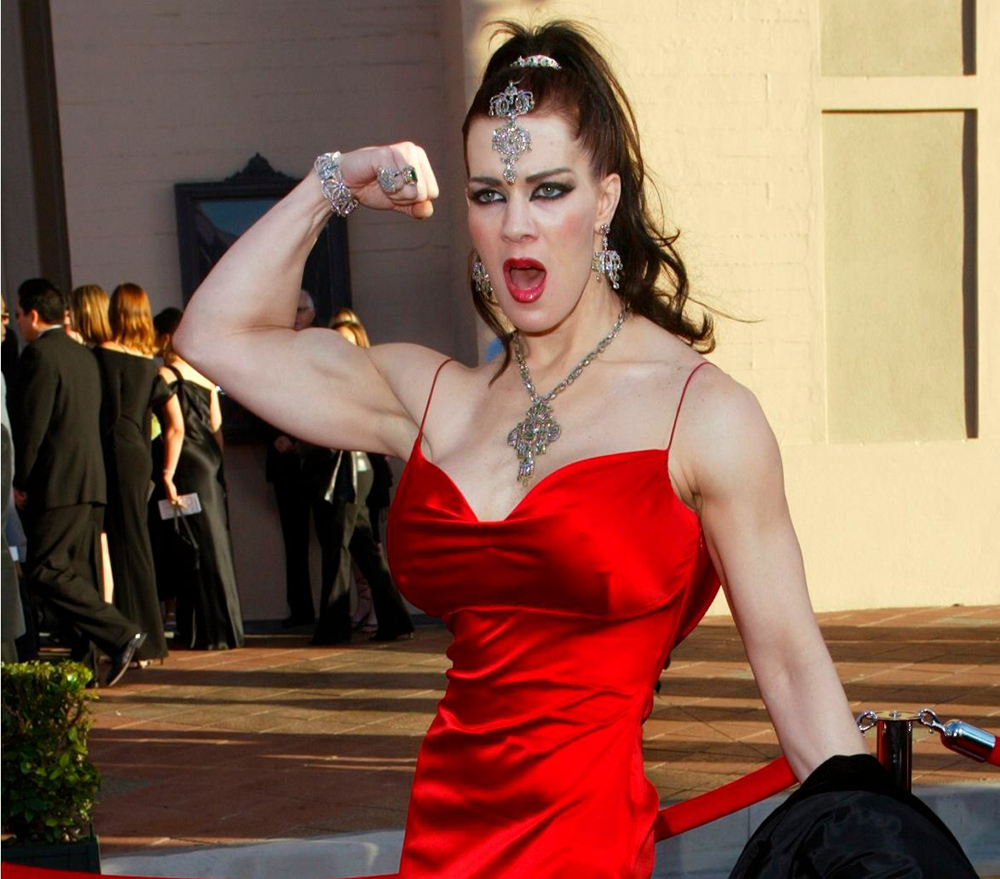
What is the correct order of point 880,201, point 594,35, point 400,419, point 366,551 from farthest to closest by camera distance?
point 880,201 < point 366,551 < point 594,35 < point 400,419

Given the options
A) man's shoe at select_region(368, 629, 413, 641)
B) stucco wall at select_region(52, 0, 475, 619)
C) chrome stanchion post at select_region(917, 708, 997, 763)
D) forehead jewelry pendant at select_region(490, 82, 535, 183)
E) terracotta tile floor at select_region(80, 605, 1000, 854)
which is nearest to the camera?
forehead jewelry pendant at select_region(490, 82, 535, 183)

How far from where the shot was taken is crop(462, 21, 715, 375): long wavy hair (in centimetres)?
233

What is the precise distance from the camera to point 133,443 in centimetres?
812

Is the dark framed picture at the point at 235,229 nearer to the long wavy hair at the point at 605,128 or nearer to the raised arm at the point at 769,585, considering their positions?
the long wavy hair at the point at 605,128

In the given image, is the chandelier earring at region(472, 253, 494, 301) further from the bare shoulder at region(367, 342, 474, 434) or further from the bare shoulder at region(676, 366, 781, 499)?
the bare shoulder at region(676, 366, 781, 499)

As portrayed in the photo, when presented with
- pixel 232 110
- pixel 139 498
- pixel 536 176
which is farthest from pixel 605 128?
pixel 232 110

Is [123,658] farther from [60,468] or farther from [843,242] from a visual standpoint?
[843,242]

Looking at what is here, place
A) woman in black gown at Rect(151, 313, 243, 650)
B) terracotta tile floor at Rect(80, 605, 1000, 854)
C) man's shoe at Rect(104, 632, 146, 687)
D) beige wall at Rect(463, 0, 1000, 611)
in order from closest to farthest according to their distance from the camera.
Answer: terracotta tile floor at Rect(80, 605, 1000, 854) → man's shoe at Rect(104, 632, 146, 687) → woman in black gown at Rect(151, 313, 243, 650) → beige wall at Rect(463, 0, 1000, 611)

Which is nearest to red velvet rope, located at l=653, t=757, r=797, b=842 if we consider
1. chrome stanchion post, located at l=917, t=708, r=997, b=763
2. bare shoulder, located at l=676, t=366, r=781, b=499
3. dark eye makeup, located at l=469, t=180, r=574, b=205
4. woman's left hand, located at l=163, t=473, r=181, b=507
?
chrome stanchion post, located at l=917, t=708, r=997, b=763

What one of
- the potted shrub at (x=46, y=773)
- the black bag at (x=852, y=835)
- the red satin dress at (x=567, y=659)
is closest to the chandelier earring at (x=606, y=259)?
the red satin dress at (x=567, y=659)

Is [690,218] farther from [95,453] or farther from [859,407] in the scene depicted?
[95,453]

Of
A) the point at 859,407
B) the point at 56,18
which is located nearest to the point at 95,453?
the point at 56,18

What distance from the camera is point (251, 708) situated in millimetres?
7047

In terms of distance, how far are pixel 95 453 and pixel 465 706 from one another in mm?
5785
